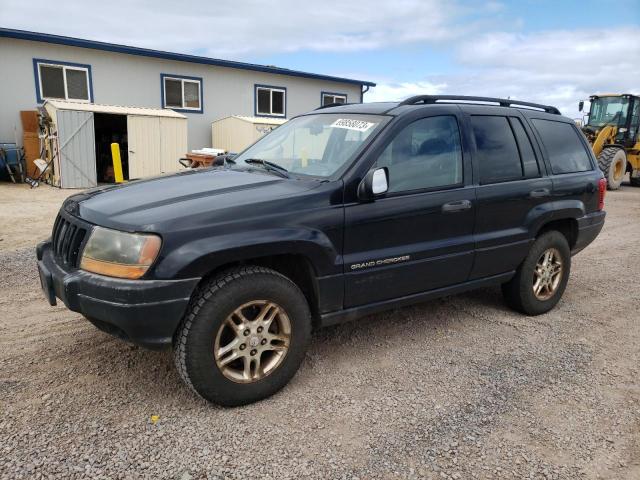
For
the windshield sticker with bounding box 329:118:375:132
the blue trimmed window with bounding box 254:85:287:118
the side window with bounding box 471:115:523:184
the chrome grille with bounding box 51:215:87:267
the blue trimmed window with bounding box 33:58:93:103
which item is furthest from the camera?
the blue trimmed window with bounding box 254:85:287:118

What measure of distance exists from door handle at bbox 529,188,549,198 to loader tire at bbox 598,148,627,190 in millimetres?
12577

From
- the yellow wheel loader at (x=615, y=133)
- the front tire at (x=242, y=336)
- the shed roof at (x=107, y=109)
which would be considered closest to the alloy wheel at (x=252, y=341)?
the front tire at (x=242, y=336)

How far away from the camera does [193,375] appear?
8.93 ft

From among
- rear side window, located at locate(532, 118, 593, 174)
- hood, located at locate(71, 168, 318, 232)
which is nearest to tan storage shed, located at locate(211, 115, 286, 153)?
rear side window, located at locate(532, 118, 593, 174)

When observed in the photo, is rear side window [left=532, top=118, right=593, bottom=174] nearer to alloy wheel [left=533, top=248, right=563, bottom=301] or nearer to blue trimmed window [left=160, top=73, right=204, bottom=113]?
alloy wheel [left=533, top=248, right=563, bottom=301]

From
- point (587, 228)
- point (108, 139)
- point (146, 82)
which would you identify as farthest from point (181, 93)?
point (587, 228)

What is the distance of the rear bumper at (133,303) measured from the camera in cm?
252

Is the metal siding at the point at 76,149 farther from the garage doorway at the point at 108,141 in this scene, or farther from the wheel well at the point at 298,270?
the wheel well at the point at 298,270

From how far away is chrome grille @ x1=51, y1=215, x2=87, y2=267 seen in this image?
2816 mm

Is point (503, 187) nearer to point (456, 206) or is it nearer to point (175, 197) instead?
point (456, 206)

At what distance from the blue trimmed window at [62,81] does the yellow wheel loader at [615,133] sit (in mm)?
15731

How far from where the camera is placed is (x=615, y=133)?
16.0 m

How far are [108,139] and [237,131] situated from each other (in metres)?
4.24

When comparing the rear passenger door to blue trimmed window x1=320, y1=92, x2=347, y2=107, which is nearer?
the rear passenger door
